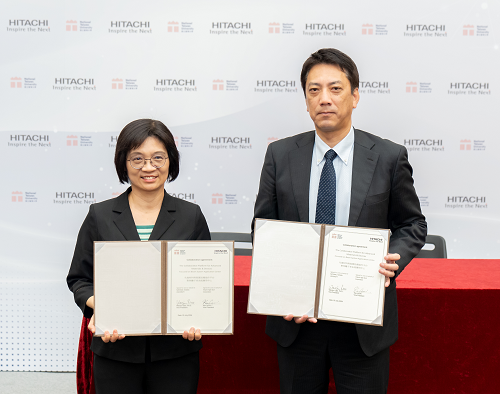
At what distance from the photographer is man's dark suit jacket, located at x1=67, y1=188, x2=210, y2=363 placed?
1564 millimetres

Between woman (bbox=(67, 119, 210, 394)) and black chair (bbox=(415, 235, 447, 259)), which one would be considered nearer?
woman (bbox=(67, 119, 210, 394))

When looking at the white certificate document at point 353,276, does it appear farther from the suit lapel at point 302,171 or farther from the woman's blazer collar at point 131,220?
the woman's blazer collar at point 131,220

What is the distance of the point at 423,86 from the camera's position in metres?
3.81

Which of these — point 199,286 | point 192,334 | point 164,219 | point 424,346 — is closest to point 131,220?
point 164,219

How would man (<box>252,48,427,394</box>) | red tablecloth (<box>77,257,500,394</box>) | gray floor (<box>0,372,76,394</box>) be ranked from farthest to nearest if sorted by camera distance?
gray floor (<box>0,372,76,394</box>) < red tablecloth (<box>77,257,500,394</box>) < man (<box>252,48,427,394</box>)

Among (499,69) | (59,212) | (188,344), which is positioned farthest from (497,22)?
(59,212)

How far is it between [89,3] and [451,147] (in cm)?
349

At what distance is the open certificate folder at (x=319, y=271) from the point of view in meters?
1.52

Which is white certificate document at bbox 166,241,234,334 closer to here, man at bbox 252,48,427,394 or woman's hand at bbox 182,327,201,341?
woman's hand at bbox 182,327,201,341

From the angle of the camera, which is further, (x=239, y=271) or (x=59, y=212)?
(x=59, y=212)

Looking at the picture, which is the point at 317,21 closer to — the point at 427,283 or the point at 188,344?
the point at 427,283

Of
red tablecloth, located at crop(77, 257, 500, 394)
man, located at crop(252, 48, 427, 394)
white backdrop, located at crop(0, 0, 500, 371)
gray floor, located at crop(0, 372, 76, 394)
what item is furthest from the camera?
white backdrop, located at crop(0, 0, 500, 371)

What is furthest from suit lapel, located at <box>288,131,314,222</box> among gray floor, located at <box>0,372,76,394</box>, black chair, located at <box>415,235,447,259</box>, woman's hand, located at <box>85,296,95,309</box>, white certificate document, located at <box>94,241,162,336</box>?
gray floor, located at <box>0,372,76,394</box>

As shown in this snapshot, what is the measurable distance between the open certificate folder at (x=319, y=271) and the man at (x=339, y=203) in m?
0.09
